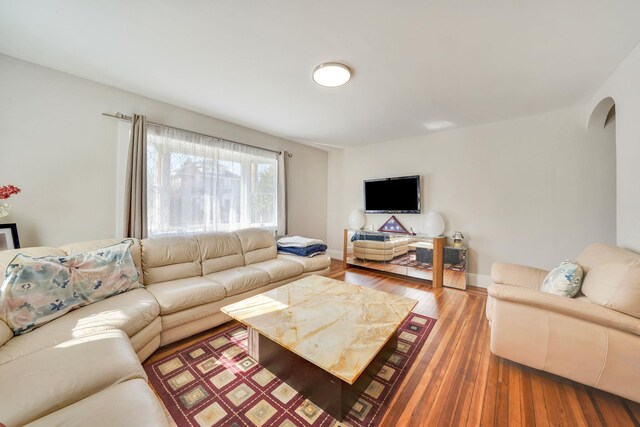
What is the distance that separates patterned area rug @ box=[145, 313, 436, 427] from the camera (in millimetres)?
1251

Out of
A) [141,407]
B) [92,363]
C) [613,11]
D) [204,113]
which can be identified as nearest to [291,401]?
[141,407]

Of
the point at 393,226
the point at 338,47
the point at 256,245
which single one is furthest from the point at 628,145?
the point at 256,245

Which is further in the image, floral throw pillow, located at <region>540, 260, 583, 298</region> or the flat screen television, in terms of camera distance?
the flat screen television

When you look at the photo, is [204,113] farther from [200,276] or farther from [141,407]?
[141,407]

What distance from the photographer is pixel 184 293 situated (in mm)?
1943

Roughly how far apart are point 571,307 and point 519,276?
0.79 meters

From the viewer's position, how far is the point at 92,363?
1.08 meters

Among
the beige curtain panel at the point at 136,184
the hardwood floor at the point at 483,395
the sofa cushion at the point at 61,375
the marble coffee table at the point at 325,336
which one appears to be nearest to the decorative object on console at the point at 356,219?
the marble coffee table at the point at 325,336

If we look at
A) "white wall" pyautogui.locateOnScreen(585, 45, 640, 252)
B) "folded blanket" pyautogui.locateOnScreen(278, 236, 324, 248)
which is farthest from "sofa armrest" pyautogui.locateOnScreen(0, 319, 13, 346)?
"white wall" pyautogui.locateOnScreen(585, 45, 640, 252)

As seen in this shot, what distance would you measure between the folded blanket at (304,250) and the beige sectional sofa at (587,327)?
223 centimetres

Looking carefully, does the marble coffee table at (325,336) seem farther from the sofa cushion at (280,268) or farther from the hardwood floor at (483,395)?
the sofa cushion at (280,268)

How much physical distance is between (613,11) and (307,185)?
394 cm

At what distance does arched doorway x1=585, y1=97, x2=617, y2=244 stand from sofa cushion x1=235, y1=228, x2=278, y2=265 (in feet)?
13.3

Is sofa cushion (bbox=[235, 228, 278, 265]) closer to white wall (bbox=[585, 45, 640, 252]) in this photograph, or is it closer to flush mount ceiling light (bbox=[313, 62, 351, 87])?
flush mount ceiling light (bbox=[313, 62, 351, 87])
